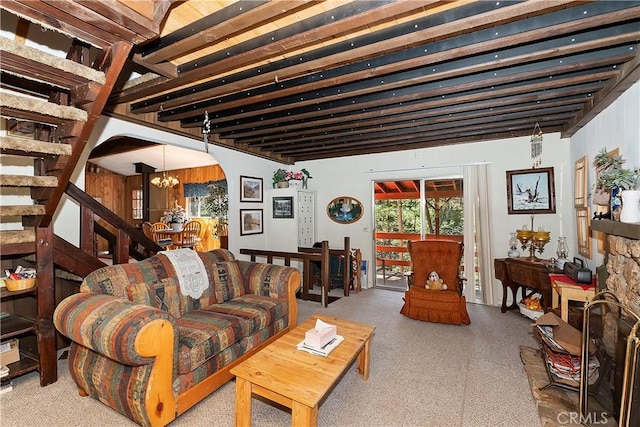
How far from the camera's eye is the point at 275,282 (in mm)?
3012

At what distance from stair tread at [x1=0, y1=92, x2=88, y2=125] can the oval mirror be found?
4360 millimetres

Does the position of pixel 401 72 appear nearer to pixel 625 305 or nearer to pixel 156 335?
pixel 625 305

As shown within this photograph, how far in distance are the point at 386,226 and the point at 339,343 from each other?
3.72 m

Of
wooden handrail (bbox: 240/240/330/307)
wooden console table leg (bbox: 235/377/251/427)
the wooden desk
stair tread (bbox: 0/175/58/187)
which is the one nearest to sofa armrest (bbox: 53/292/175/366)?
wooden console table leg (bbox: 235/377/251/427)

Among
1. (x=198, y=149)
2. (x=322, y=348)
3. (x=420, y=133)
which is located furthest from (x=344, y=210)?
(x=322, y=348)

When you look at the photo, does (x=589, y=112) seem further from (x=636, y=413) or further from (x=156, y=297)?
(x=156, y=297)

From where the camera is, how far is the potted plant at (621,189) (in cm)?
191

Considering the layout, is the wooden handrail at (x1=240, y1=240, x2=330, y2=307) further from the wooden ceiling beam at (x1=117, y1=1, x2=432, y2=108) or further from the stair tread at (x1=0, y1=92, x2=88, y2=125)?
the stair tread at (x1=0, y1=92, x2=88, y2=125)

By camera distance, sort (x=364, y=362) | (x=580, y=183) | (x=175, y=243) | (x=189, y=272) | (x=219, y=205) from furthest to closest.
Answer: (x=219, y=205) < (x=175, y=243) < (x=580, y=183) < (x=189, y=272) < (x=364, y=362)

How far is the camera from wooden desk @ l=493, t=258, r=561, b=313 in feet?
11.1

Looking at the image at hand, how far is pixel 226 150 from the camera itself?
4.57m

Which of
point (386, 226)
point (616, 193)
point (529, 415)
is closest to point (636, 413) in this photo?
point (529, 415)

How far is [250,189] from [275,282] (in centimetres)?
244

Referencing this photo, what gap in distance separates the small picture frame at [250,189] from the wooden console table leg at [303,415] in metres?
3.75
